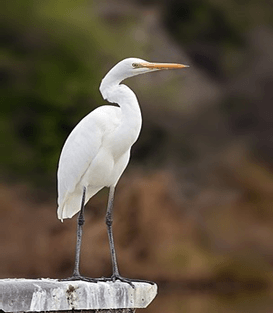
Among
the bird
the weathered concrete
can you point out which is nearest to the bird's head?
the bird

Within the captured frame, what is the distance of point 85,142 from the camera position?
298 centimetres

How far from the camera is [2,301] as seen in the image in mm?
2311

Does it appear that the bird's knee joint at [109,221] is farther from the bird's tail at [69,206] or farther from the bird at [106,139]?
the bird's tail at [69,206]

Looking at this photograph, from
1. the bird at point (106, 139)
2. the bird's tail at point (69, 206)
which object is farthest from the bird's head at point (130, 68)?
the bird's tail at point (69, 206)

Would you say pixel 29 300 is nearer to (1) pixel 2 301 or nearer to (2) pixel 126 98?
(1) pixel 2 301

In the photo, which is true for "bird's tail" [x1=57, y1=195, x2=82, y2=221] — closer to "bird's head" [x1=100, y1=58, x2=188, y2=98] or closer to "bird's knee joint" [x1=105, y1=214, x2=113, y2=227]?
"bird's knee joint" [x1=105, y1=214, x2=113, y2=227]

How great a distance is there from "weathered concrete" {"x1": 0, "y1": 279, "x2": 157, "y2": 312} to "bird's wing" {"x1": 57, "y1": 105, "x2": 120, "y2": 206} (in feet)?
1.53

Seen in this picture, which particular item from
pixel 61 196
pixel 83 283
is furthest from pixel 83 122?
pixel 83 283

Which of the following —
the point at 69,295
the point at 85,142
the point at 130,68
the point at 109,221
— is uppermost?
the point at 130,68

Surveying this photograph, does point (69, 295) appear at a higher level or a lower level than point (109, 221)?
lower


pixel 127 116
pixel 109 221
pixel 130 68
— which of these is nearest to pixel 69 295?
pixel 109 221

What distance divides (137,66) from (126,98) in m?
0.12

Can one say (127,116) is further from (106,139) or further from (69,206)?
(69,206)

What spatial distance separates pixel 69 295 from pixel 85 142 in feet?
2.20
